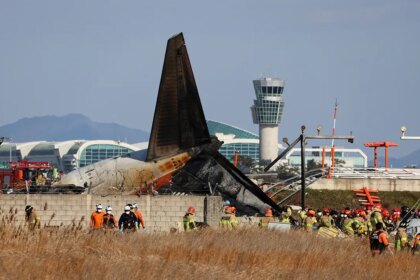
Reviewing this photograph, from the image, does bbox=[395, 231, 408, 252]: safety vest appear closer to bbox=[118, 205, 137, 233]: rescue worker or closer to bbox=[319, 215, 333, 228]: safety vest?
bbox=[319, 215, 333, 228]: safety vest

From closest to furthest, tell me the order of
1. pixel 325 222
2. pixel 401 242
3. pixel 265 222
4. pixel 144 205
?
pixel 401 242
pixel 325 222
pixel 265 222
pixel 144 205

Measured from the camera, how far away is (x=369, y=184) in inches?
3098

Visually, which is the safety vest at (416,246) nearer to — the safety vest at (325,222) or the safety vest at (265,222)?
the safety vest at (325,222)

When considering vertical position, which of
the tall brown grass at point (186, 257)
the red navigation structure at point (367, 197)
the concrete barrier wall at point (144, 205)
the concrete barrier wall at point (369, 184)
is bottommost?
the tall brown grass at point (186, 257)

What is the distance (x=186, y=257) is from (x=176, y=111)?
26.7 meters

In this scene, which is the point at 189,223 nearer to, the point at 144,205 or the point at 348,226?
the point at 348,226

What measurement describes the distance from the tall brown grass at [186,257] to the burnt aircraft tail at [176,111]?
17.1 m

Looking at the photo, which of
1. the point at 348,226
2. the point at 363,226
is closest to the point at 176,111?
the point at 363,226

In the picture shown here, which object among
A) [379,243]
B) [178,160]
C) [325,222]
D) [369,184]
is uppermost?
[178,160]

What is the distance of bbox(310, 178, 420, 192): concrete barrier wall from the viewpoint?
77.8 metres

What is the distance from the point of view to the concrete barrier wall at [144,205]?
47281mm

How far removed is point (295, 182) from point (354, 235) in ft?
112

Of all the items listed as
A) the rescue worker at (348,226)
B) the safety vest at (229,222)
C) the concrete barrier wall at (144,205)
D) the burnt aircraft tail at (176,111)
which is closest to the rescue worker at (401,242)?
the rescue worker at (348,226)

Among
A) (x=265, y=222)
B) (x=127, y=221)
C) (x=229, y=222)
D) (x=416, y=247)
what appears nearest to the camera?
(x=416, y=247)
